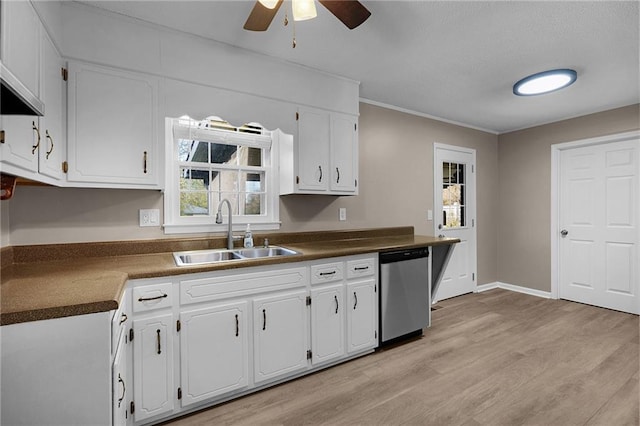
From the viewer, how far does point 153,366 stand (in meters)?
1.72

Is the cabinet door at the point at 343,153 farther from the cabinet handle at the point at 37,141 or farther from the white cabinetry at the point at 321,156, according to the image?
the cabinet handle at the point at 37,141

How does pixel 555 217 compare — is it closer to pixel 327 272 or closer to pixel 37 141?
pixel 327 272

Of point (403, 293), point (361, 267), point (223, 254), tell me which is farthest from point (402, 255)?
point (223, 254)

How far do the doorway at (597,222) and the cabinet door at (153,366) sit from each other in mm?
4609

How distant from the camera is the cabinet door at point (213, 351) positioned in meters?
1.82

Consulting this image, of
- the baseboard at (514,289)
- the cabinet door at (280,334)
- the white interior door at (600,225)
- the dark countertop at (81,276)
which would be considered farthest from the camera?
the baseboard at (514,289)

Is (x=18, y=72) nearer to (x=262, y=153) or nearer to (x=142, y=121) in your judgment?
(x=142, y=121)

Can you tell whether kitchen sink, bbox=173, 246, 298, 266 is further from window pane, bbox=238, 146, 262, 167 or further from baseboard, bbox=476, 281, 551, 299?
baseboard, bbox=476, 281, 551, 299

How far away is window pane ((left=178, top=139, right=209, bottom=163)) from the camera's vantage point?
2479 millimetres

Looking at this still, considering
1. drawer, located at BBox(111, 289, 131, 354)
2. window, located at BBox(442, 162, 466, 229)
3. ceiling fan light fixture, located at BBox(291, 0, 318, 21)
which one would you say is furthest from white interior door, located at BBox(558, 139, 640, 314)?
drawer, located at BBox(111, 289, 131, 354)

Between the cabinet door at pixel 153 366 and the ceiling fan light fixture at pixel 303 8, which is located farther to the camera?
the cabinet door at pixel 153 366

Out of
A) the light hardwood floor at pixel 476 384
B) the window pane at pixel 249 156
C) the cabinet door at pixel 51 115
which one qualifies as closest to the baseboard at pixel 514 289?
the light hardwood floor at pixel 476 384

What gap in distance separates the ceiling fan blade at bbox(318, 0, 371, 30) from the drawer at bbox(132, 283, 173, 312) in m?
1.70

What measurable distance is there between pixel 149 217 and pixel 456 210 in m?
3.74
